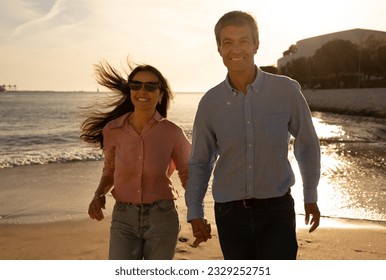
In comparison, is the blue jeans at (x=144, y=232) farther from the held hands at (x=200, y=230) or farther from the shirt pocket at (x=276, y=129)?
the shirt pocket at (x=276, y=129)

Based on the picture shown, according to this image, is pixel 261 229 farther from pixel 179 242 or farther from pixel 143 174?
pixel 179 242

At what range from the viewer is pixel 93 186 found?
10.9 m

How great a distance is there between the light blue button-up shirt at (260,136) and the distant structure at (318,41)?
5866 centimetres

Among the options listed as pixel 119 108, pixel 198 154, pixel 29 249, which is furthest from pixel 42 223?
pixel 198 154

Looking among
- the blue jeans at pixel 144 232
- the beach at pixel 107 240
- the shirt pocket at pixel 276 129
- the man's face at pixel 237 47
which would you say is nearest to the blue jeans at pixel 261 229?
the shirt pocket at pixel 276 129

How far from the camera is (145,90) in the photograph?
347 cm

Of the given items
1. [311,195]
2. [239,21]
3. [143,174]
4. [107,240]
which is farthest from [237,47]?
[107,240]

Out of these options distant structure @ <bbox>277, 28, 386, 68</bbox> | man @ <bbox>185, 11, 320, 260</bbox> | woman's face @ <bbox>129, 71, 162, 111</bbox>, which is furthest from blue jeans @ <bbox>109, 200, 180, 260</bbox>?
distant structure @ <bbox>277, 28, 386, 68</bbox>

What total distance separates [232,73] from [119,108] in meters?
1.36

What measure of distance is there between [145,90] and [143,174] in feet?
2.07

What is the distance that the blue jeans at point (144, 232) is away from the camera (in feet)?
10.7

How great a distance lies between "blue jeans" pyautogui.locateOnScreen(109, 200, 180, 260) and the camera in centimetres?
326
